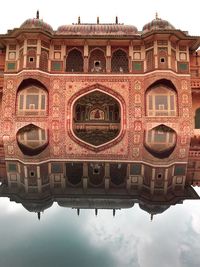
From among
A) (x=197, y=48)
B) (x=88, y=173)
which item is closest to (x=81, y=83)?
(x=197, y=48)

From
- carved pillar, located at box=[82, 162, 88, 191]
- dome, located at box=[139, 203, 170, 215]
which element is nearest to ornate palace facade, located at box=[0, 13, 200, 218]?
carved pillar, located at box=[82, 162, 88, 191]

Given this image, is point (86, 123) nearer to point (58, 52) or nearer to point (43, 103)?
point (43, 103)

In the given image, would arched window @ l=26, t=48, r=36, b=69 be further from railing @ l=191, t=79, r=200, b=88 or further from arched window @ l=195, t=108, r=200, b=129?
arched window @ l=195, t=108, r=200, b=129

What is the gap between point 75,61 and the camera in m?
16.3

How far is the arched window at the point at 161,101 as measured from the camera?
15250 mm

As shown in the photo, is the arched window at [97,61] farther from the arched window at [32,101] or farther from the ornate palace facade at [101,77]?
the arched window at [32,101]

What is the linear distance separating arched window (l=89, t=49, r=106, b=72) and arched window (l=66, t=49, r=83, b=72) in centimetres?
50

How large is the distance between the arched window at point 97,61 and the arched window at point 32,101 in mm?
2693

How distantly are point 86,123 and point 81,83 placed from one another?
2.40 meters

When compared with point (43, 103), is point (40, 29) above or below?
above

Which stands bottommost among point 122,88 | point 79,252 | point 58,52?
point 79,252

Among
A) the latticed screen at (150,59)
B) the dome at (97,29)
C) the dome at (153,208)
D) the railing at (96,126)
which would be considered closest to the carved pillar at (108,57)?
the dome at (97,29)

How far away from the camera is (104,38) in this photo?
51.2ft

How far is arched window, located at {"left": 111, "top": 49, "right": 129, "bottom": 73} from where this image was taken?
1609 cm
